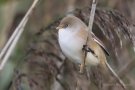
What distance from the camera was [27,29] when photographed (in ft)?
Answer: 13.0

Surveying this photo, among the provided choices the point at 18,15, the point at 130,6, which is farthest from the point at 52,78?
the point at 18,15

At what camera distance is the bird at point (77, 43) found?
2404 millimetres

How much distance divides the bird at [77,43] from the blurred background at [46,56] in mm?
88

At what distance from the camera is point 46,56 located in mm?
2494

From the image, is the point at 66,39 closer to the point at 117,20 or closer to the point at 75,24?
the point at 75,24

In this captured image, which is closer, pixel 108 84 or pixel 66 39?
pixel 66 39

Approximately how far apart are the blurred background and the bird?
88 mm

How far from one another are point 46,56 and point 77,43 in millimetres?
241

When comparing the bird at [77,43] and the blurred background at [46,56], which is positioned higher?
the bird at [77,43]

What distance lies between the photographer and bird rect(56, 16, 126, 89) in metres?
2.40

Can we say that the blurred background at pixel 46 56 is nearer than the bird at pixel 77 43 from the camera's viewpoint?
No

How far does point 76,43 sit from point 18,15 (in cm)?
181

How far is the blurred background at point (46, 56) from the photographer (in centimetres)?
253

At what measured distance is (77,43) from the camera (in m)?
2.41
